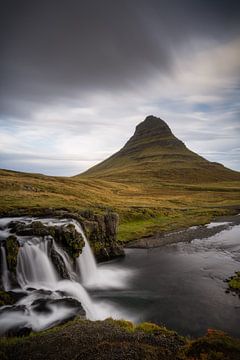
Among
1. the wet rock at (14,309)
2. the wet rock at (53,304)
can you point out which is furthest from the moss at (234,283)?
the wet rock at (14,309)

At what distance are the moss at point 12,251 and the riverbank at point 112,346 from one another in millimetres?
11027

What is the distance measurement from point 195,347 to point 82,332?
585 centimetres

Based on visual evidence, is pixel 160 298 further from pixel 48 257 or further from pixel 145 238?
pixel 145 238

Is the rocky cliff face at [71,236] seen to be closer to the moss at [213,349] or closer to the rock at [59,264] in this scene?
the rock at [59,264]

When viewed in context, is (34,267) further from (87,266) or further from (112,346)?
(112,346)

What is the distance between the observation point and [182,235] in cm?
5369

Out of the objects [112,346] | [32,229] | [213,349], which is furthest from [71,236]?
[213,349]

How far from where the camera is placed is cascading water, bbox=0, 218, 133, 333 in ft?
61.6

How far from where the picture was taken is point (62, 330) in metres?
15.7

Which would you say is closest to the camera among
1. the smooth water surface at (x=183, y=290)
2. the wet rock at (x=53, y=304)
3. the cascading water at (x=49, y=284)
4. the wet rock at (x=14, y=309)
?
the cascading water at (x=49, y=284)

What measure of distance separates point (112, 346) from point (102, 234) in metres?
26.9

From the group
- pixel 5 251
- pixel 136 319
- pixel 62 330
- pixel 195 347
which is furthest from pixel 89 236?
pixel 195 347

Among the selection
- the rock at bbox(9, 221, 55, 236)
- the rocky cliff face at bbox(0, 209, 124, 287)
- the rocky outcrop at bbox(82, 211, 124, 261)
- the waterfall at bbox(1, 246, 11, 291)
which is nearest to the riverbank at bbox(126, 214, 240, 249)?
the rocky outcrop at bbox(82, 211, 124, 261)

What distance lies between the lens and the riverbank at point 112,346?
1264 cm
